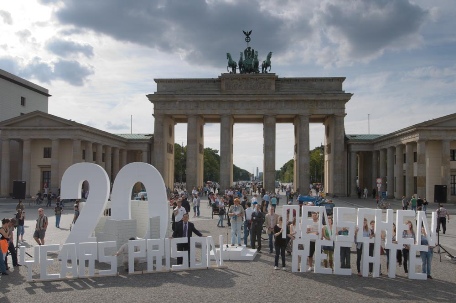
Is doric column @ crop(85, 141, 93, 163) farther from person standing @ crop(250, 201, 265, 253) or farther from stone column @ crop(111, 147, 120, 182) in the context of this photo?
person standing @ crop(250, 201, 265, 253)

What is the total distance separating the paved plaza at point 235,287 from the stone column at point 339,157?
51488 mm

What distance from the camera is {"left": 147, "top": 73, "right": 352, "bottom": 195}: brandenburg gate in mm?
67438

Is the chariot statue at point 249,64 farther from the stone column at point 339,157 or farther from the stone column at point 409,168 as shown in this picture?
the stone column at point 409,168

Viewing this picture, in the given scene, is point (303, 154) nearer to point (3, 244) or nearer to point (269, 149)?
point (269, 149)

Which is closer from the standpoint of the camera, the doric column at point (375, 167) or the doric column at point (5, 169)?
the doric column at point (5, 169)

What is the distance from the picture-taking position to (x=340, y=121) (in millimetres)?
67750

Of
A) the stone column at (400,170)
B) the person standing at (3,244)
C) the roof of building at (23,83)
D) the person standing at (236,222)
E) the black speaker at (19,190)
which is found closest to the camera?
the person standing at (3,244)

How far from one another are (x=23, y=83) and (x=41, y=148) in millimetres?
18685

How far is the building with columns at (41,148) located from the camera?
55125 millimetres

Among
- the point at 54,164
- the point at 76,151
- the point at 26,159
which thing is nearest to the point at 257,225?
the point at 76,151

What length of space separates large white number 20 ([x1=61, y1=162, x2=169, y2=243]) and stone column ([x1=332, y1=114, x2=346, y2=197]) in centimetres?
5340

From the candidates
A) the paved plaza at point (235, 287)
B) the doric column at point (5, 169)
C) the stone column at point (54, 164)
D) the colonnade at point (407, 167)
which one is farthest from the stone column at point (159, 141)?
the paved plaza at point (235, 287)

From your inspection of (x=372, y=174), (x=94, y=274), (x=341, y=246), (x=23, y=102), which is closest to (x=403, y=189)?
(x=372, y=174)

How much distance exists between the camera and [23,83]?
237ft
